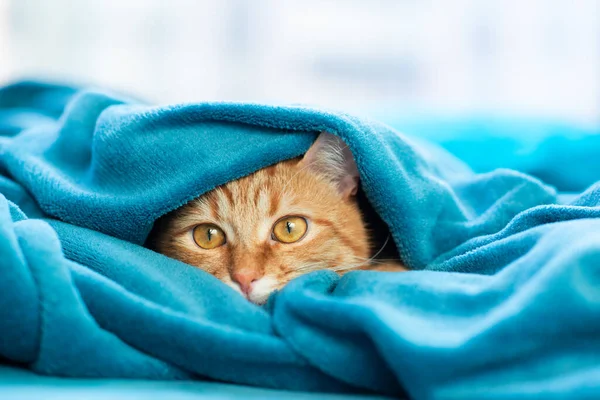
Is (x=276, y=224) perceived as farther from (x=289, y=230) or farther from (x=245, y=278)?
(x=245, y=278)

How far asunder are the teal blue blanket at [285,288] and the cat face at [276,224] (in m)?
0.15

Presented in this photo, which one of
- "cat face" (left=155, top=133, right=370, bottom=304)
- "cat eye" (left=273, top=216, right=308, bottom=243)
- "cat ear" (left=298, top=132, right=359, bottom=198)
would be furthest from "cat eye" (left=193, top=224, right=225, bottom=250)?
"cat ear" (left=298, top=132, right=359, bottom=198)

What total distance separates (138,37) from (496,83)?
2675mm

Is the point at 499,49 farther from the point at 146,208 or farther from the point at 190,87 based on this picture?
the point at 146,208

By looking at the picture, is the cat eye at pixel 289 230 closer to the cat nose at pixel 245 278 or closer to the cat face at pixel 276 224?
the cat face at pixel 276 224

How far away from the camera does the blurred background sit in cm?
404

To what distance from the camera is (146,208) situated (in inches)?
49.9

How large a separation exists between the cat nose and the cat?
0.04 m

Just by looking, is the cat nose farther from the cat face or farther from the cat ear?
the cat ear

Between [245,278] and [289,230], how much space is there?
234 mm

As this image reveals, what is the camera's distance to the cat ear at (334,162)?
4.67ft

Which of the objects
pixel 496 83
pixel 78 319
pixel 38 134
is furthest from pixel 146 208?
pixel 496 83

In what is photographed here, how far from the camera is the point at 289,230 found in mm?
1483

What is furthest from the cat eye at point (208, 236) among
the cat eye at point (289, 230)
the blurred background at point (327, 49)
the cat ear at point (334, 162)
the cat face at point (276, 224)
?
the blurred background at point (327, 49)
